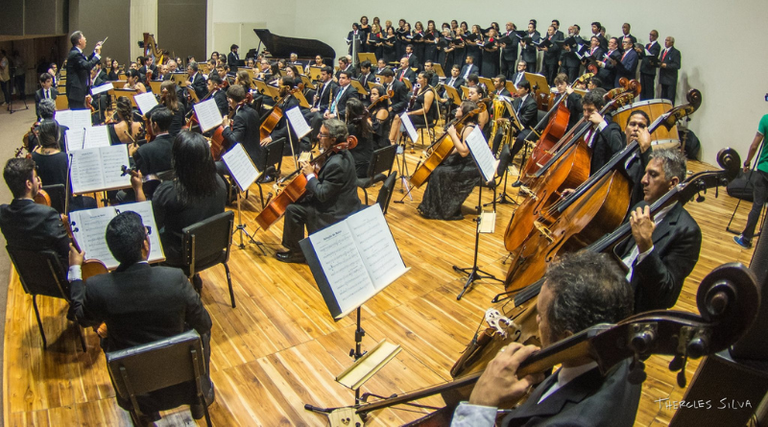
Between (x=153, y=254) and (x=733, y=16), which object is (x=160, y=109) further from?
(x=733, y=16)

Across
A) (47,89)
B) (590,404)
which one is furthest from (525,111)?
(47,89)

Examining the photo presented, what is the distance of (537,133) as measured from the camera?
7.09m

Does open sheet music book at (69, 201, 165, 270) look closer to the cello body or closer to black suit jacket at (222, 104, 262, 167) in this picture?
the cello body

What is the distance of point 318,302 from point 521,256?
1625mm

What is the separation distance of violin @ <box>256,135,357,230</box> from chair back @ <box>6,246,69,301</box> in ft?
6.09

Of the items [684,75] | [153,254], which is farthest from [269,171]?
[684,75]

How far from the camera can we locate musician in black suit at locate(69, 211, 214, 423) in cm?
231

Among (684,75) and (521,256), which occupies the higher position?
(684,75)

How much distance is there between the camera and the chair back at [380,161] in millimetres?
5539

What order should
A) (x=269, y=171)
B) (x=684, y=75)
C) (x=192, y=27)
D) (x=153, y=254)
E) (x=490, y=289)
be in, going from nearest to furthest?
(x=153, y=254)
(x=490, y=289)
(x=269, y=171)
(x=684, y=75)
(x=192, y=27)

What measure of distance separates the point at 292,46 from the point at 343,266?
16.7 meters

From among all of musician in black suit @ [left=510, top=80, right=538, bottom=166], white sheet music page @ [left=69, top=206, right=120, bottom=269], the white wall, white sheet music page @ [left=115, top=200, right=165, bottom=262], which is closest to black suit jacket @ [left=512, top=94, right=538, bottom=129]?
musician in black suit @ [left=510, top=80, right=538, bottom=166]

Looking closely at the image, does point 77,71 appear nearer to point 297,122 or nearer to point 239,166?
point 297,122

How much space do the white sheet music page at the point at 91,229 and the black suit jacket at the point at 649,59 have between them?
32.4 ft
